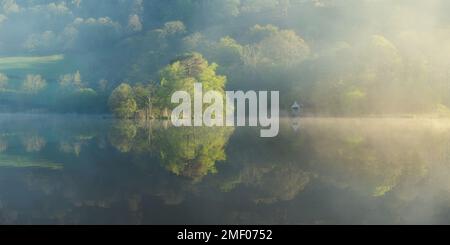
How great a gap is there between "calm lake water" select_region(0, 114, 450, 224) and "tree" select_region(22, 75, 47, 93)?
7369cm

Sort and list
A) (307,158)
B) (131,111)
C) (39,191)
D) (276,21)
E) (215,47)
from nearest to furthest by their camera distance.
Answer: (39,191), (307,158), (131,111), (215,47), (276,21)

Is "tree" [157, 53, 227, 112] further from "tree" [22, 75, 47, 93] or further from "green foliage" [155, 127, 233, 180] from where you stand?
"tree" [22, 75, 47, 93]

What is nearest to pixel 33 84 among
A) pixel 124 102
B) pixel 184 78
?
pixel 124 102

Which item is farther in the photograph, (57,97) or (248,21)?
(248,21)

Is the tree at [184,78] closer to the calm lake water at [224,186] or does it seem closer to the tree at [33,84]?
the calm lake water at [224,186]

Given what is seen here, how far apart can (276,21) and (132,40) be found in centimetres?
2887

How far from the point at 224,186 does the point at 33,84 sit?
8635cm

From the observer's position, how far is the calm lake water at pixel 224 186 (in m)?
10.4

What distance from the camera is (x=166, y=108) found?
56.5 m

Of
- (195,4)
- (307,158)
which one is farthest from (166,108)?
(195,4)

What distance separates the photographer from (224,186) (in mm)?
13430

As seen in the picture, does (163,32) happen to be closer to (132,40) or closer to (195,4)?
(132,40)

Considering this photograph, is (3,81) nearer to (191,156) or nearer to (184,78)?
(184,78)

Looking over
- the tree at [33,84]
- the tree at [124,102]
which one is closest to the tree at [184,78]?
the tree at [124,102]
